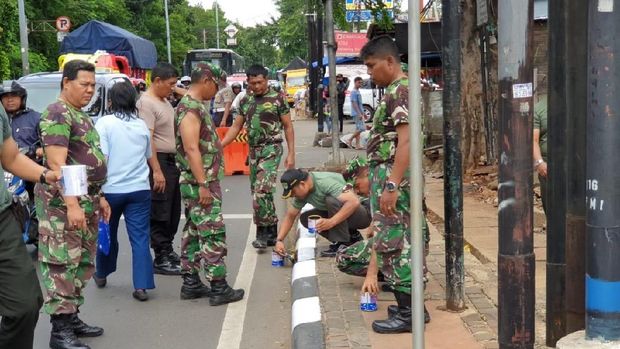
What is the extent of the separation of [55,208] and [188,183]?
1.30 meters

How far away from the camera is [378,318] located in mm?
5027

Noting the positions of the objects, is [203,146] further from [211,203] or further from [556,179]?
[556,179]

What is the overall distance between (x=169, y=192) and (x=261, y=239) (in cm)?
133

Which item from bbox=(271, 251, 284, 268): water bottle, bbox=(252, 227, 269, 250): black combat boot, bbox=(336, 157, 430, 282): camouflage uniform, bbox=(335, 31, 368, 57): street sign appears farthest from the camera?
bbox=(335, 31, 368, 57): street sign

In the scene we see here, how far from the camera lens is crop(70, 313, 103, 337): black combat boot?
5.07 metres

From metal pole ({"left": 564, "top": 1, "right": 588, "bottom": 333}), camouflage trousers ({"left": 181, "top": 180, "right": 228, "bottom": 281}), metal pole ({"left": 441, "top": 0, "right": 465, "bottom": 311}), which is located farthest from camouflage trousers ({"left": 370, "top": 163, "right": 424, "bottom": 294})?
camouflage trousers ({"left": 181, "top": 180, "right": 228, "bottom": 281})

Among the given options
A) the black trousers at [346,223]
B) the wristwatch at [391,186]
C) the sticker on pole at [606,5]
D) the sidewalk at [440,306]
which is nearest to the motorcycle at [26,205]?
the black trousers at [346,223]

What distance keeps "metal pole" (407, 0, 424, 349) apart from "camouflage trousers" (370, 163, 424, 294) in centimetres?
144

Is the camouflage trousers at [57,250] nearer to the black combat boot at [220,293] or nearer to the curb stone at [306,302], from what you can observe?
the black combat boot at [220,293]

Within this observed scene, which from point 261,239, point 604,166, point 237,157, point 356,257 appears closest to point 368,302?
point 356,257

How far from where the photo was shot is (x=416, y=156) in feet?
9.98

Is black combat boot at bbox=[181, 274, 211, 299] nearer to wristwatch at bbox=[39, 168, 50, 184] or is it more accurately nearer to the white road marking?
the white road marking

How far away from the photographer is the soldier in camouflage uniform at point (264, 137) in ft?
24.5

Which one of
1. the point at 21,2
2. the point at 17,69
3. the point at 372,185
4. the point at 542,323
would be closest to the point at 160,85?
the point at 372,185
